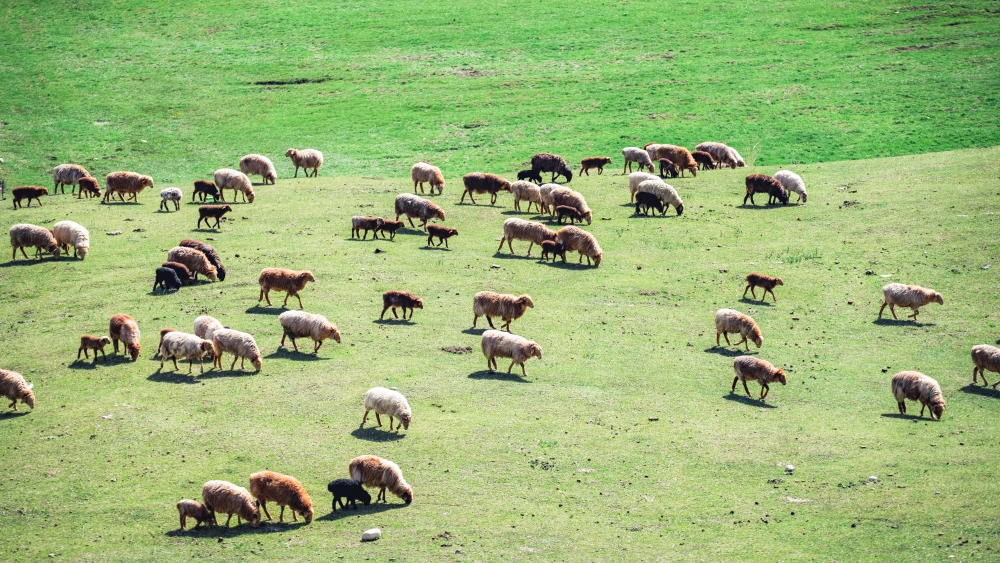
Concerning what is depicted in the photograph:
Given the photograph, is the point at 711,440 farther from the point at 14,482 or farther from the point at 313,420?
the point at 14,482

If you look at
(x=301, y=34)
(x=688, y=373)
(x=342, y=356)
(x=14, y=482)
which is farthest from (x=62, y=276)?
(x=301, y=34)

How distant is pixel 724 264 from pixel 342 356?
558 inches

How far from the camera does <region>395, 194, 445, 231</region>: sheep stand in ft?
117

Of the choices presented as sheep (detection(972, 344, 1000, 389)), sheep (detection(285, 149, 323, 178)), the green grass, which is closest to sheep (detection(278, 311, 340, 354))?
the green grass

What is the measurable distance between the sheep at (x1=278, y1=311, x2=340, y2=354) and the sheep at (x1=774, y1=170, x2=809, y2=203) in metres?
22.4

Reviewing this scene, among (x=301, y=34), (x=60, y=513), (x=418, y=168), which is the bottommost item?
(x=60, y=513)

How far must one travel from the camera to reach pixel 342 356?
24.3 m

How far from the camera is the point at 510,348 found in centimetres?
2378

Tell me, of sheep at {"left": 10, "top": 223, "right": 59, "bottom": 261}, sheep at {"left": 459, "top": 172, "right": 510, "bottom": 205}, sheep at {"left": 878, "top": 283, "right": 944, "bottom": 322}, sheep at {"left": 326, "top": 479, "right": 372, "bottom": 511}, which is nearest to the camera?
sheep at {"left": 326, "top": 479, "right": 372, "bottom": 511}

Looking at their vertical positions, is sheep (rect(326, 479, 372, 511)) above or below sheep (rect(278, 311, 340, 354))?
below

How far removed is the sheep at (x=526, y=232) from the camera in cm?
3334

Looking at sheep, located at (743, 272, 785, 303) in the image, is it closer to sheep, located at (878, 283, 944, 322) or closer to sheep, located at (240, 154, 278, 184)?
sheep, located at (878, 283, 944, 322)

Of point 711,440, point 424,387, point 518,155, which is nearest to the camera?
point 711,440

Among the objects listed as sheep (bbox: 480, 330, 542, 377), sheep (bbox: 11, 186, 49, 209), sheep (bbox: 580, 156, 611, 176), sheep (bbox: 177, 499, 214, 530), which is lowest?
sheep (bbox: 177, 499, 214, 530)
